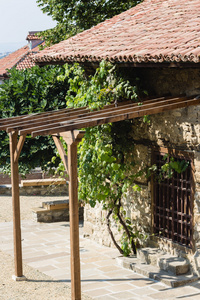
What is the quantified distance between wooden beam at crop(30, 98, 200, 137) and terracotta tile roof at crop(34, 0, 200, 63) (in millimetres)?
667

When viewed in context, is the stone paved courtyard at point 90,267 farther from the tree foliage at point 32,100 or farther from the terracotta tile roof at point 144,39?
the terracotta tile roof at point 144,39

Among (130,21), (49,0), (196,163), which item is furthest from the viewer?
(49,0)

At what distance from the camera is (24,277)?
25.4 ft

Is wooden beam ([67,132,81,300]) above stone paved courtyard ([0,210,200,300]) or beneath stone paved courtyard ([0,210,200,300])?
above

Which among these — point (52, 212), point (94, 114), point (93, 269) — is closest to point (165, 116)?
point (94, 114)

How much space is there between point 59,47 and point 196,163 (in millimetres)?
4337

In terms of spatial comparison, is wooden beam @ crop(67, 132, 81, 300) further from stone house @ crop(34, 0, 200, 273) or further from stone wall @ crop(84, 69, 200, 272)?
stone wall @ crop(84, 69, 200, 272)

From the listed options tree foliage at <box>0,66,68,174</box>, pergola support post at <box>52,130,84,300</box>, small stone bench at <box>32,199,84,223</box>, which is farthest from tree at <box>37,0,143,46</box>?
pergola support post at <box>52,130,84,300</box>

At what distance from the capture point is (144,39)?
811cm

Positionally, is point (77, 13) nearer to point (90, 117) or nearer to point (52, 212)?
point (52, 212)

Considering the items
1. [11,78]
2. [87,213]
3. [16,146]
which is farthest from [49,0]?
[16,146]

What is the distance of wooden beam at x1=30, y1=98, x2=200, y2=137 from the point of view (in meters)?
6.18

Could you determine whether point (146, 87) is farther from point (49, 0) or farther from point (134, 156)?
point (49, 0)

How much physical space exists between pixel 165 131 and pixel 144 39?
1.62m
